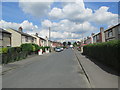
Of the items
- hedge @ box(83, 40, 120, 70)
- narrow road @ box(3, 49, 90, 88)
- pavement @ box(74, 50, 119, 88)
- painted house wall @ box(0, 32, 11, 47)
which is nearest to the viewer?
pavement @ box(74, 50, 119, 88)

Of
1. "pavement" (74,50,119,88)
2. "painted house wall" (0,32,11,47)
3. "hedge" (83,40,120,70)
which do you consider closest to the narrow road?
"pavement" (74,50,119,88)

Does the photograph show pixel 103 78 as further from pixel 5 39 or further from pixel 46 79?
pixel 5 39

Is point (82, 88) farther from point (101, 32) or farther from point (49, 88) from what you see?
point (101, 32)

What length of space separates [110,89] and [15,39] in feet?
108

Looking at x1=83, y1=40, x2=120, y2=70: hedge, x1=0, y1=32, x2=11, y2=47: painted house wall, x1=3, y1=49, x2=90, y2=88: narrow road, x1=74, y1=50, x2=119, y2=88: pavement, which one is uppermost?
x1=0, y1=32, x2=11, y2=47: painted house wall

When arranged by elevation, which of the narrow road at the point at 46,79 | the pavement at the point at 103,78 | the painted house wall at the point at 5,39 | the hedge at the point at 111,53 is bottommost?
the narrow road at the point at 46,79

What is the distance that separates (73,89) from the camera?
5016 mm

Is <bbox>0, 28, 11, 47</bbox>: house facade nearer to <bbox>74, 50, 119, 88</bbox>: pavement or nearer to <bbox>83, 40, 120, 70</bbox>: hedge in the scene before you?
<bbox>83, 40, 120, 70</bbox>: hedge

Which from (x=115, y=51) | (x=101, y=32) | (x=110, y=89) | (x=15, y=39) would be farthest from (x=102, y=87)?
(x=101, y=32)

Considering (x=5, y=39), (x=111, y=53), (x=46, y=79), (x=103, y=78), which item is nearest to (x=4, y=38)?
(x=5, y=39)

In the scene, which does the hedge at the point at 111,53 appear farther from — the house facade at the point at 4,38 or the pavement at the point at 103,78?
the house facade at the point at 4,38

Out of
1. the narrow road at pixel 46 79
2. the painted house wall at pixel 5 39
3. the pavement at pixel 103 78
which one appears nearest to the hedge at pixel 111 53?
the pavement at pixel 103 78

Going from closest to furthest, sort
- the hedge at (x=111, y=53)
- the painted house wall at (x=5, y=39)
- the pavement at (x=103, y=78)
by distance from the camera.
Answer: the pavement at (x=103, y=78) < the hedge at (x=111, y=53) < the painted house wall at (x=5, y=39)

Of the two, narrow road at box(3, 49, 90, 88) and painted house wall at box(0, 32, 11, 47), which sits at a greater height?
painted house wall at box(0, 32, 11, 47)
